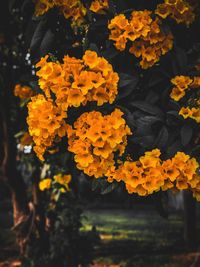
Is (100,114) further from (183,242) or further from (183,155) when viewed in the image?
(183,242)

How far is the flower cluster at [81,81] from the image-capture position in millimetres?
2098

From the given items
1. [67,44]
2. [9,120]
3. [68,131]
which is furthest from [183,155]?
[9,120]

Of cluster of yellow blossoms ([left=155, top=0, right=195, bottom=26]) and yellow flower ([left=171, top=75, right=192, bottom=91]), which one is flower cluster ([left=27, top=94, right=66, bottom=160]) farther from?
cluster of yellow blossoms ([left=155, top=0, right=195, bottom=26])

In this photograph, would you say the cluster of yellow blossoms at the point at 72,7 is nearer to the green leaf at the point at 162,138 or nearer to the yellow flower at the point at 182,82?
the yellow flower at the point at 182,82

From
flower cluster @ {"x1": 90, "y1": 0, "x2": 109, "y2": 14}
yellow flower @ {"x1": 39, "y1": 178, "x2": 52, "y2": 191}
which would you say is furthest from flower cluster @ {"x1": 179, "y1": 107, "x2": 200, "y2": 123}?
yellow flower @ {"x1": 39, "y1": 178, "x2": 52, "y2": 191}

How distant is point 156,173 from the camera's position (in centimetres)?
210

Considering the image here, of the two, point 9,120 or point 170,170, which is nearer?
point 170,170

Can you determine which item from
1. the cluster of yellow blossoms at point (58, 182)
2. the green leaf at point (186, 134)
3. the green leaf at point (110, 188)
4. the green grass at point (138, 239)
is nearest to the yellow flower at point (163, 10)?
the green leaf at point (186, 134)

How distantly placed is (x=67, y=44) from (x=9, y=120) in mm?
2659

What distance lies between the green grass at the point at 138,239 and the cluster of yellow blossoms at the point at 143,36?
2.32 meters

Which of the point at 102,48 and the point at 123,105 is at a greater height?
the point at 102,48

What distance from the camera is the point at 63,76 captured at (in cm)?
210

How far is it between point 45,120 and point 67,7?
70 cm

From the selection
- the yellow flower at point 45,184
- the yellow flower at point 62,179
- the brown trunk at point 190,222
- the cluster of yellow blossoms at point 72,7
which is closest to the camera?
the cluster of yellow blossoms at point 72,7
